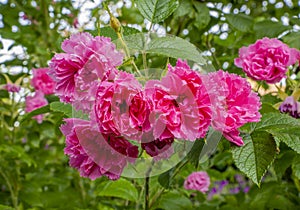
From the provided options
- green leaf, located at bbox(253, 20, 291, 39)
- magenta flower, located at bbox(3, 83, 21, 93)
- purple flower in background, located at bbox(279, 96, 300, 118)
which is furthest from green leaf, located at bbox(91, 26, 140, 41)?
magenta flower, located at bbox(3, 83, 21, 93)

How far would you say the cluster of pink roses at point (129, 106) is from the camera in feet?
2.22

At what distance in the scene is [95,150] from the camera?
0.75 meters

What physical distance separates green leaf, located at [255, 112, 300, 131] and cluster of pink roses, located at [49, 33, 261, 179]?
0.32 ft

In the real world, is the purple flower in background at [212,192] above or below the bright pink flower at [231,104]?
below

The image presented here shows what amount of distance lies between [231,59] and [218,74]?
34.2 inches

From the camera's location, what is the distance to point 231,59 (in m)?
1.61

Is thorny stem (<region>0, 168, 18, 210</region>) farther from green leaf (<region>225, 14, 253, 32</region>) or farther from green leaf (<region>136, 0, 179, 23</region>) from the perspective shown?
green leaf (<region>136, 0, 179, 23</region>)

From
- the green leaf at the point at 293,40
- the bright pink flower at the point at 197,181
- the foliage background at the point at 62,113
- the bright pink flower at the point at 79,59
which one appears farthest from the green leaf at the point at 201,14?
the bright pink flower at the point at 79,59

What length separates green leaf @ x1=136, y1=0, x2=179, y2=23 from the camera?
2.94 ft

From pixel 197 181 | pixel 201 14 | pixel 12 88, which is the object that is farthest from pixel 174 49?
pixel 12 88

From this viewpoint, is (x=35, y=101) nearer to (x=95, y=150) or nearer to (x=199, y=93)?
(x=95, y=150)

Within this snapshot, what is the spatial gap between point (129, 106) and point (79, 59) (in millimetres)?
123

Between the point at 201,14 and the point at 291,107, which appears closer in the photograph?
the point at 291,107

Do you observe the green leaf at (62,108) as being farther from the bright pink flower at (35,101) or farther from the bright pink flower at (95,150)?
the bright pink flower at (35,101)
